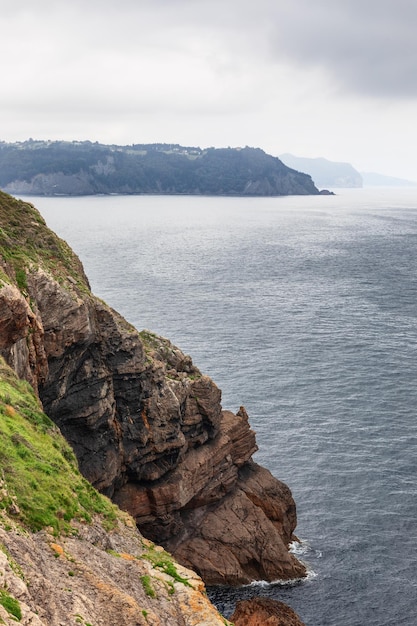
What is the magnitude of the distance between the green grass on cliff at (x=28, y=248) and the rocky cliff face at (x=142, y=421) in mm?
101

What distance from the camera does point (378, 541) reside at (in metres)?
55.5

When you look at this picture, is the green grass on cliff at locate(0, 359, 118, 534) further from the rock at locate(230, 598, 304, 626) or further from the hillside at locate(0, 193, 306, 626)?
the rock at locate(230, 598, 304, 626)

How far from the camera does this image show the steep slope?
1892cm

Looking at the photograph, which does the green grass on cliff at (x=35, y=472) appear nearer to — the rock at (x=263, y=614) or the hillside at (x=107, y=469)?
the hillside at (x=107, y=469)

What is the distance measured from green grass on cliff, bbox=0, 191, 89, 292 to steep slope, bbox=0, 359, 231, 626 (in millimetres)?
9054

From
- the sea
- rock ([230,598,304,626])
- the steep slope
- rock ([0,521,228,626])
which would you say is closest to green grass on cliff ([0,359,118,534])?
the steep slope

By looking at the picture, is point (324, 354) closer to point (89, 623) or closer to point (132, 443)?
point (132, 443)

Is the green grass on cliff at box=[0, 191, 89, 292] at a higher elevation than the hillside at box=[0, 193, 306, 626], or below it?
higher

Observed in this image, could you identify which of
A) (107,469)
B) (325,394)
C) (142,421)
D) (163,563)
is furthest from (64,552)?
(325,394)

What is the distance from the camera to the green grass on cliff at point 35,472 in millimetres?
24188

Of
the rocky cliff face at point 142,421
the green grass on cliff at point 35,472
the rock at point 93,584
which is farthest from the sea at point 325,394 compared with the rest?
the rock at point 93,584

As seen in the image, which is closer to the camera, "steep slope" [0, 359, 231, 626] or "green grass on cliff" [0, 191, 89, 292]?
"steep slope" [0, 359, 231, 626]

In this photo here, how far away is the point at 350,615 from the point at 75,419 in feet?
80.8

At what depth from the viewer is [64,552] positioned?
2298 centimetres
